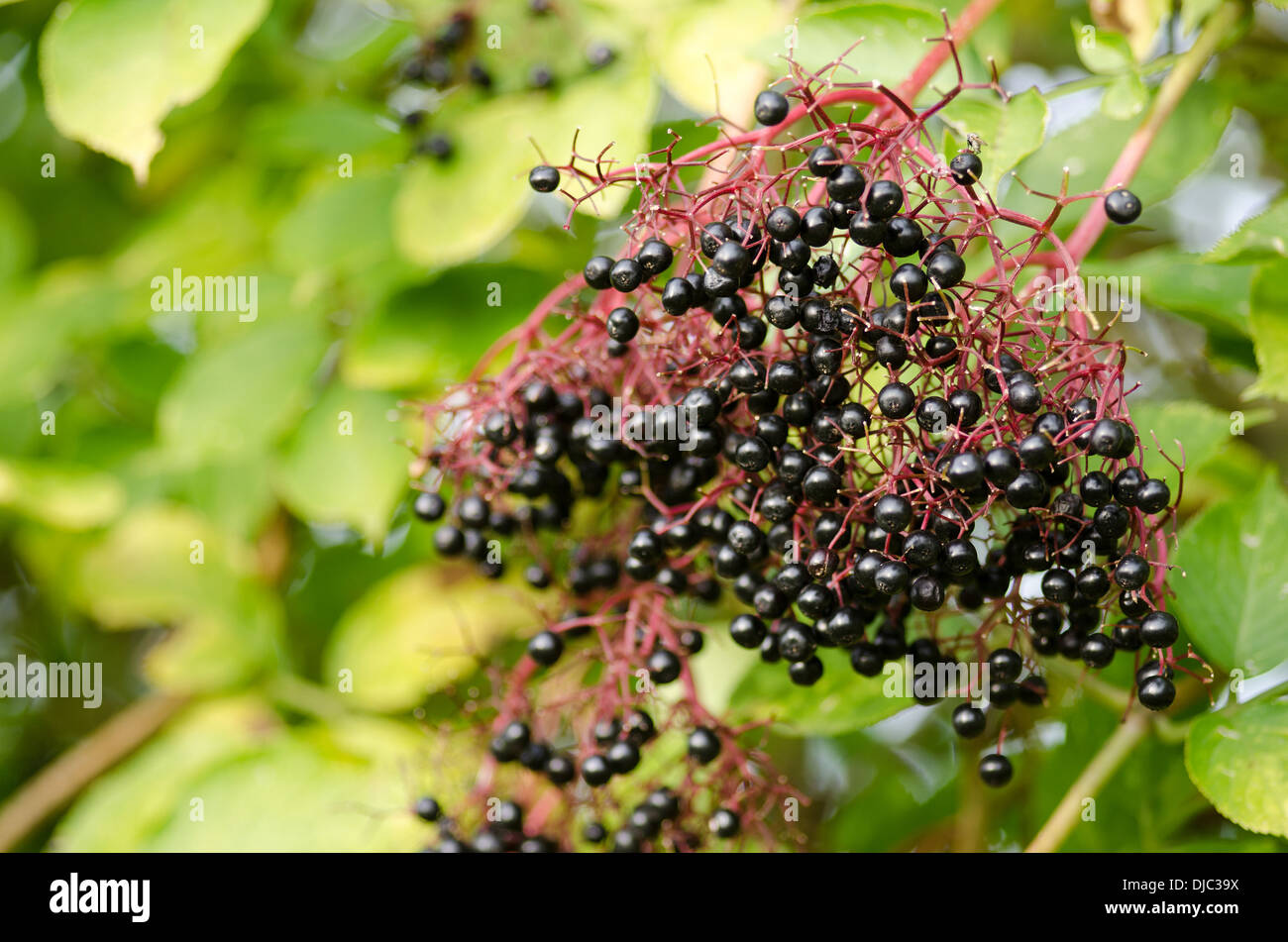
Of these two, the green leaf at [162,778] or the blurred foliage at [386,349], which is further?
the green leaf at [162,778]

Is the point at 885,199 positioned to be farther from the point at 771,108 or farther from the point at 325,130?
the point at 325,130

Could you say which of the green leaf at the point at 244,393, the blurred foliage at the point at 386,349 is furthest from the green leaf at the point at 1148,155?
the green leaf at the point at 244,393

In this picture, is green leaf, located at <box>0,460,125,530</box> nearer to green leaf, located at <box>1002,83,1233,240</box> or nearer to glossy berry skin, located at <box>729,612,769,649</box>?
glossy berry skin, located at <box>729,612,769,649</box>

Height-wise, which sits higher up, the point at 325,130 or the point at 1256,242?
the point at 325,130

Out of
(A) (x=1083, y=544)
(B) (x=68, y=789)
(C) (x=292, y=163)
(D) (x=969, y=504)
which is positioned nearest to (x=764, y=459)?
(D) (x=969, y=504)

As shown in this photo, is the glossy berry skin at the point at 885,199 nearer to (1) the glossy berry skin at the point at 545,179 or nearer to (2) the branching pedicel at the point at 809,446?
(2) the branching pedicel at the point at 809,446

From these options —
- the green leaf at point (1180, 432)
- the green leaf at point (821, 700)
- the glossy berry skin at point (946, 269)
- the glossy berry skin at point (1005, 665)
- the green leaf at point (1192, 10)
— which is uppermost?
the green leaf at point (1192, 10)

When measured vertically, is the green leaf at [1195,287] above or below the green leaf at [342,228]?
below

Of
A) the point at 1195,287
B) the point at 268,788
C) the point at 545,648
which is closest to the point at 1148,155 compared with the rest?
the point at 1195,287

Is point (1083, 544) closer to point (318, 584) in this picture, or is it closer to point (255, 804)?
point (255, 804)
